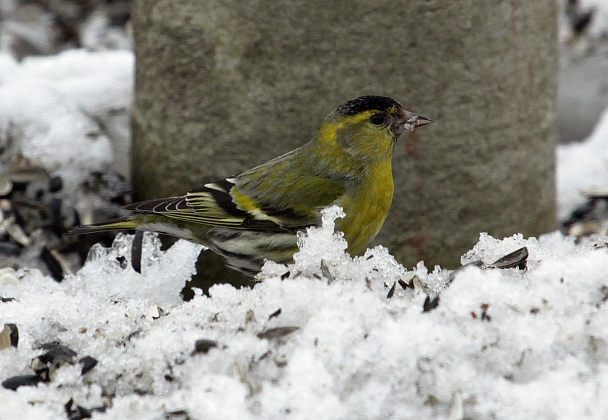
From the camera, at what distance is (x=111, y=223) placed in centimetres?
279

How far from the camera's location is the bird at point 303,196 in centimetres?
269

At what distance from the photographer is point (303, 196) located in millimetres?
2734

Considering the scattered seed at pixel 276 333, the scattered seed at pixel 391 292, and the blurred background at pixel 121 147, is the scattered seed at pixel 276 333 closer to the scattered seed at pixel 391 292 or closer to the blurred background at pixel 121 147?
the scattered seed at pixel 391 292

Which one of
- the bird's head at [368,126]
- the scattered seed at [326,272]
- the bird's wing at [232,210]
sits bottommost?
the scattered seed at [326,272]

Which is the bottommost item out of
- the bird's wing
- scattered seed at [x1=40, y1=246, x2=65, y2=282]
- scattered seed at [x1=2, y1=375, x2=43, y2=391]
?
scattered seed at [x1=2, y1=375, x2=43, y2=391]

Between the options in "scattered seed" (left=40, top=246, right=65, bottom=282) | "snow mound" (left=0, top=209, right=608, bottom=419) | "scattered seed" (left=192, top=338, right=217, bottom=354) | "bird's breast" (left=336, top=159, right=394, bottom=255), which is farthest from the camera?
"scattered seed" (left=40, top=246, right=65, bottom=282)

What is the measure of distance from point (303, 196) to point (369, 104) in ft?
1.20

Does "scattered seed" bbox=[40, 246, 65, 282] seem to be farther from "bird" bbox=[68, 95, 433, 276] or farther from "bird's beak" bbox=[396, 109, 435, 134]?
"bird's beak" bbox=[396, 109, 435, 134]

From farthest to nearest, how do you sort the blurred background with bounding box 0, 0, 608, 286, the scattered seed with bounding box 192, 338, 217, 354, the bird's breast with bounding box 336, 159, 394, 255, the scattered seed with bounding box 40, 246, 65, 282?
the scattered seed with bounding box 40, 246, 65, 282, the blurred background with bounding box 0, 0, 608, 286, the bird's breast with bounding box 336, 159, 394, 255, the scattered seed with bounding box 192, 338, 217, 354

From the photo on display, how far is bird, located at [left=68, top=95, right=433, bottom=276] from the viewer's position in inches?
106

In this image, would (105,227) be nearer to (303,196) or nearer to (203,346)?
(303,196)


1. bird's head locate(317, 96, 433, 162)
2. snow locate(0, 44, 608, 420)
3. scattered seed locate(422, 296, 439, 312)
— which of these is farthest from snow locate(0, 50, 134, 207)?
scattered seed locate(422, 296, 439, 312)

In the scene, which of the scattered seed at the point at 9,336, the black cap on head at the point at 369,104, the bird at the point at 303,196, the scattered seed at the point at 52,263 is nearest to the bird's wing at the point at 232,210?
the bird at the point at 303,196

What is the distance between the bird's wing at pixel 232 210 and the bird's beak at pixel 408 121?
0.93 feet
